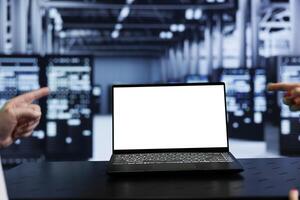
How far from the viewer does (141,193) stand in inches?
44.3

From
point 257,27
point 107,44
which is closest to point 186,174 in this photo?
point 257,27

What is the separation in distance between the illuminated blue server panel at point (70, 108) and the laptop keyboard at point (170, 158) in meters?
5.91

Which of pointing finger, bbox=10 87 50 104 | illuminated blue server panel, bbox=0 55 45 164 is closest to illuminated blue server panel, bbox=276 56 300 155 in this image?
illuminated blue server panel, bbox=0 55 45 164

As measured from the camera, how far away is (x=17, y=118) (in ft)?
3.77

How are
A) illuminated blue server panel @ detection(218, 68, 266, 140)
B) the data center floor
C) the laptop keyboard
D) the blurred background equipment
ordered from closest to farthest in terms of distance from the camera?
the laptop keyboard, the blurred background equipment, the data center floor, illuminated blue server panel @ detection(218, 68, 266, 140)

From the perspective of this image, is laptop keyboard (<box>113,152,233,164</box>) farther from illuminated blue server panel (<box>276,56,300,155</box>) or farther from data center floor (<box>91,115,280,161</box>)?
data center floor (<box>91,115,280,161</box>)

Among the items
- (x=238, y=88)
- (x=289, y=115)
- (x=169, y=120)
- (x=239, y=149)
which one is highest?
(x=238, y=88)

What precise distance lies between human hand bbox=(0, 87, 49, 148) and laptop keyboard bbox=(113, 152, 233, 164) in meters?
0.32

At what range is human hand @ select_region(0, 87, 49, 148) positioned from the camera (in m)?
1.12

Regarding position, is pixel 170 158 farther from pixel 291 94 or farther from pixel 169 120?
pixel 291 94

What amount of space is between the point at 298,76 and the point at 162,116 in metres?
6.26

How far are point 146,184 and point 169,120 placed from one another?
1.41 ft

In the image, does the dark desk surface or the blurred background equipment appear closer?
the dark desk surface

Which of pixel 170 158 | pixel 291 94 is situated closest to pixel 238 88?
pixel 170 158
